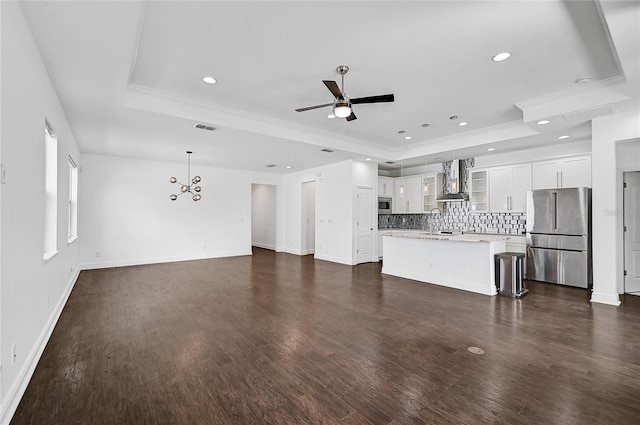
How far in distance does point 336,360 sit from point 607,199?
459 cm

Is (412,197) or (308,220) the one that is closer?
(412,197)

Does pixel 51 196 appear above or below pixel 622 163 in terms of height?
below

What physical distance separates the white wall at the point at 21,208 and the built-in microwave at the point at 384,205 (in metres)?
7.47

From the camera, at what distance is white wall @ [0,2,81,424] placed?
193 centimetres

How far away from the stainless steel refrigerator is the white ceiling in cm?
113

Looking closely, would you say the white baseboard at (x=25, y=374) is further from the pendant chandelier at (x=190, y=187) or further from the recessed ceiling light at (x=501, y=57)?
the recessed ceiling light at (x=501, y=57)

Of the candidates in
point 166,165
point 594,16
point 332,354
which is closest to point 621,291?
point 594,16

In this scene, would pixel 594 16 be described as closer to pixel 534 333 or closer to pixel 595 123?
pixel 595 123

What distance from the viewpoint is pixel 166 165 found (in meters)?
8.05

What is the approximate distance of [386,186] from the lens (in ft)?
30.2

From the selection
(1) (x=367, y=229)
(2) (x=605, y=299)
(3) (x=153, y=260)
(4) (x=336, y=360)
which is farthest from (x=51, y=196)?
(2) (x=605, y=299)

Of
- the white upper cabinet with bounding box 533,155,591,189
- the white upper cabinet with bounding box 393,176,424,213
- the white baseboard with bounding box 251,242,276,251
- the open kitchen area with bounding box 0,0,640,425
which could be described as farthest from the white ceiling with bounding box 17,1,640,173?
the white baseboard with bounding box 251,242,276,251

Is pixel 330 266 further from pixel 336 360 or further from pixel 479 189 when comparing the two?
pixel 336 360

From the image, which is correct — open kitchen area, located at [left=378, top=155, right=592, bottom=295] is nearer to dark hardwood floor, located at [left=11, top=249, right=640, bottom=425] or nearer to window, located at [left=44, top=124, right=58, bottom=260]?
dark hardwood floor, located at [left=11, top=249, right=640, bottom=425]
